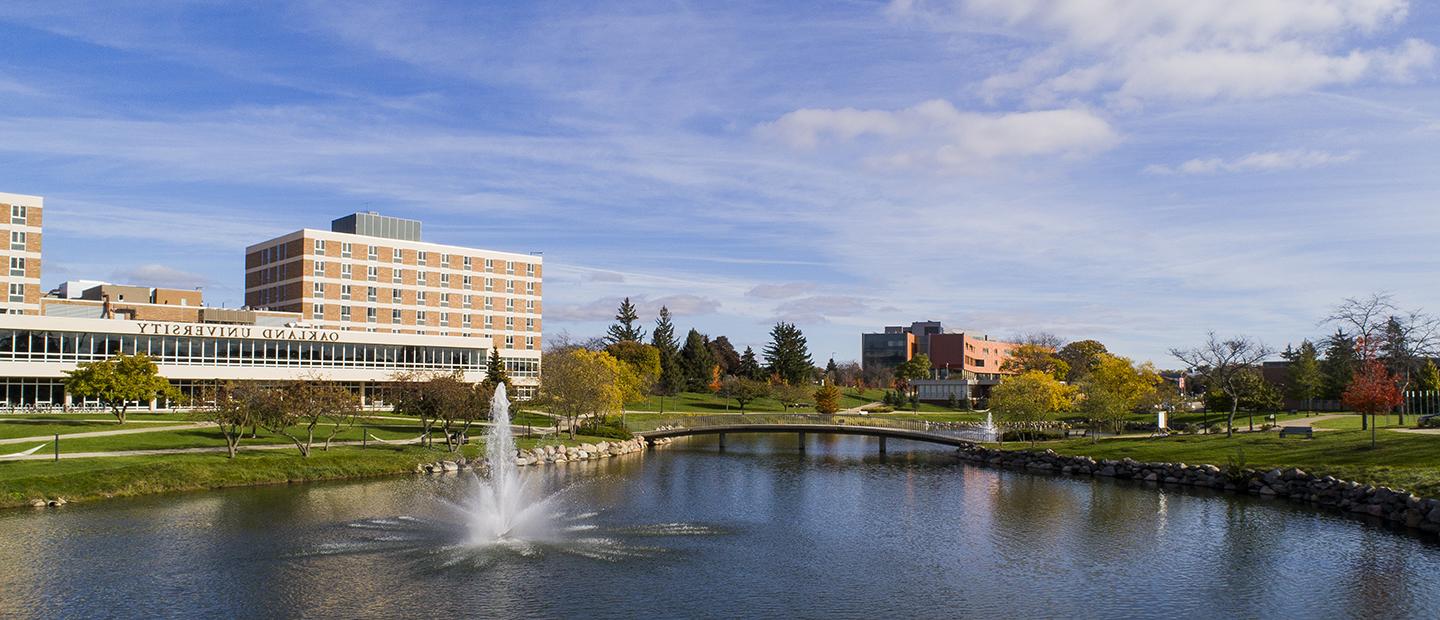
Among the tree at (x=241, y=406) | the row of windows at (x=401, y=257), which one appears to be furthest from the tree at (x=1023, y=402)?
the row of windows at (x=401, y=257)

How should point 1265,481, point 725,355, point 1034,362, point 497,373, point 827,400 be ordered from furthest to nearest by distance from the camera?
point 725,355, point 1034,362, point 827,400, point 497,373, point 1265,481

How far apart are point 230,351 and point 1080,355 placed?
3934 inches

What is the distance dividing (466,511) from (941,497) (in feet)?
69.8

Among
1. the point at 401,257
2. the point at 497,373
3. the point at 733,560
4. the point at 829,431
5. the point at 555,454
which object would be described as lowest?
the point at 733,560

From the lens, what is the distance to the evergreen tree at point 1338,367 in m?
90.6

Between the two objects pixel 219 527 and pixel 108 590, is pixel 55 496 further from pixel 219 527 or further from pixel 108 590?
pixel 108 590

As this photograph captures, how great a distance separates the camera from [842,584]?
1054 inches

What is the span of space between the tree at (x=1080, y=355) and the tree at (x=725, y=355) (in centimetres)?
4603

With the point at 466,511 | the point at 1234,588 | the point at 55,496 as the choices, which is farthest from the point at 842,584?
the point at 55,496

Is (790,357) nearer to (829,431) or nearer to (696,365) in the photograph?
(696,365)

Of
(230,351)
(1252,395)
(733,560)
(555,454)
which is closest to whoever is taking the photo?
(733,560)

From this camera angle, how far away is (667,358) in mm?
125375

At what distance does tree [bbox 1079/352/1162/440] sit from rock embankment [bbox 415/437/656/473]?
103 ft

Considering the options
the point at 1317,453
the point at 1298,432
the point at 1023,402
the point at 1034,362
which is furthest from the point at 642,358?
the point at 1317,453
